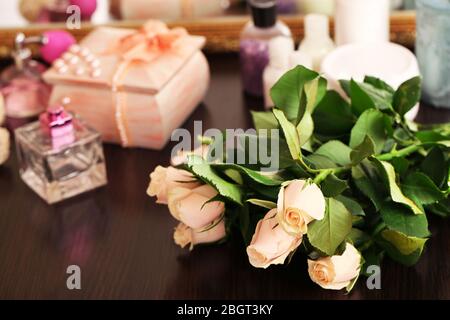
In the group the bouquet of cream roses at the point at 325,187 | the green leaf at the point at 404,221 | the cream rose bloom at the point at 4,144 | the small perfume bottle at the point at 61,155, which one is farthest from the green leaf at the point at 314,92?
the cream rose bloom at the point at 4,144

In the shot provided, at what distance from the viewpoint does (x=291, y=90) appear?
2.34ft

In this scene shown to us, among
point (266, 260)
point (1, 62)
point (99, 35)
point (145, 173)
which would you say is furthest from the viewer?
point (1, 62)

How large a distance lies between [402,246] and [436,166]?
0.27 ft

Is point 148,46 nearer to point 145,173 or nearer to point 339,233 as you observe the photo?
point 145,173

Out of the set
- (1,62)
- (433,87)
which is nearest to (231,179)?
(433,87)

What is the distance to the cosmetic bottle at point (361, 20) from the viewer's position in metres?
0.89

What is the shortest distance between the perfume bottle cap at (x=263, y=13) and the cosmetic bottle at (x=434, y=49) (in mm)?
147

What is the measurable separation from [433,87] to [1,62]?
0.51m

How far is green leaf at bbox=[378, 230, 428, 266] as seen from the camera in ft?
2.16

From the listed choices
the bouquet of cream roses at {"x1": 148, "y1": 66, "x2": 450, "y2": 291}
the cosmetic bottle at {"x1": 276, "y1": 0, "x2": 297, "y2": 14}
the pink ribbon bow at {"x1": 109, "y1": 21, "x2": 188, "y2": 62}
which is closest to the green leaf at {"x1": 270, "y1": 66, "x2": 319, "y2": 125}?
the bouquet of cream roses at {"x1": 148, "y1": 66, "x2": 450, "y2": 291}

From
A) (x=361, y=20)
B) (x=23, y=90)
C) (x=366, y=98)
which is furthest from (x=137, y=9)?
(x=366, y=98)

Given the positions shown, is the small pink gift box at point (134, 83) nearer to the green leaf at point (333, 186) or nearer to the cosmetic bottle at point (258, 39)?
the cosmetic bottle at point (258, 39)

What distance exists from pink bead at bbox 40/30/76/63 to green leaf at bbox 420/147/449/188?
1.42 ft

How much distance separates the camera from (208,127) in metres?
0.91
